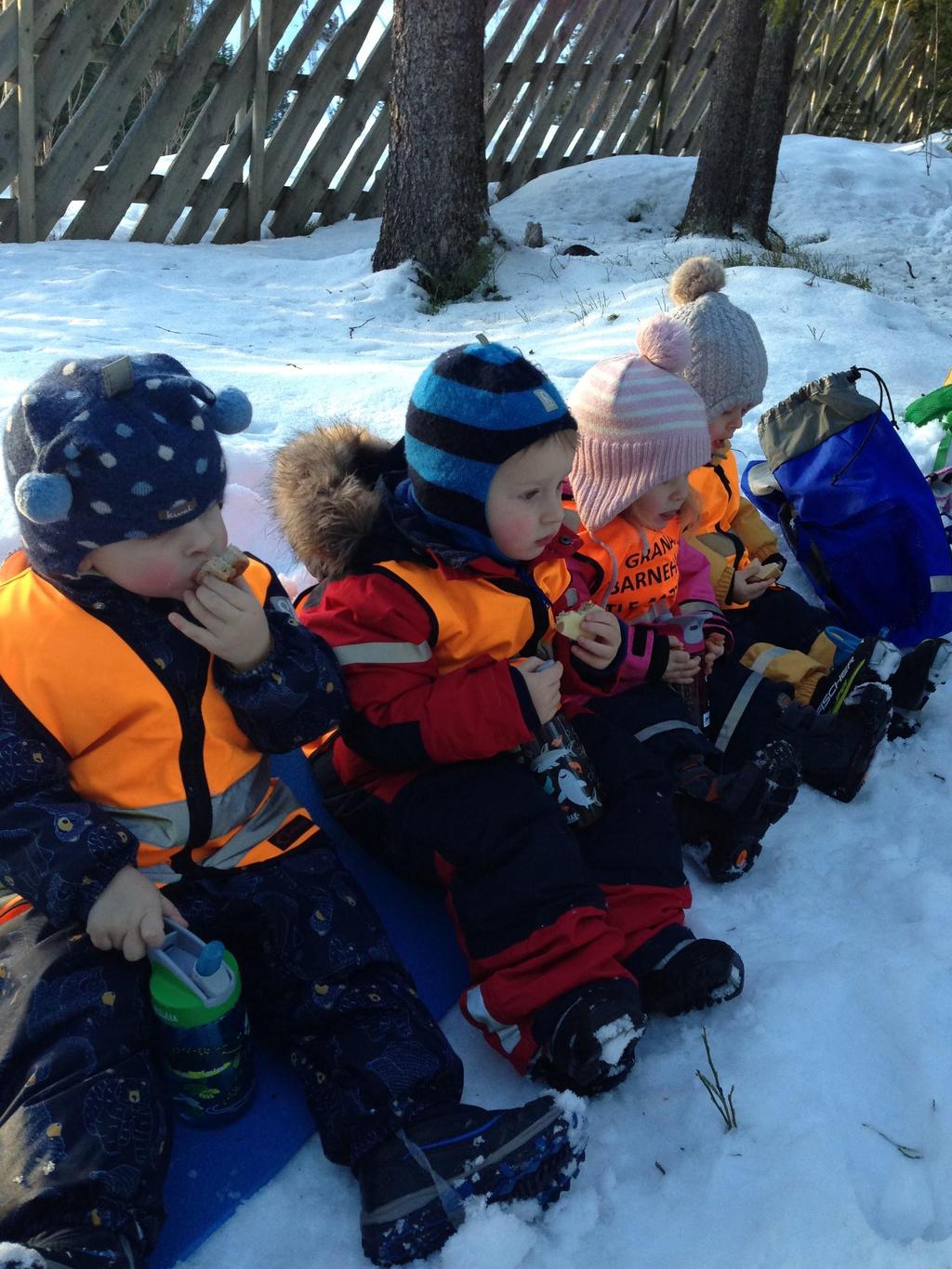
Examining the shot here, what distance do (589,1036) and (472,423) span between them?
1.17 meters

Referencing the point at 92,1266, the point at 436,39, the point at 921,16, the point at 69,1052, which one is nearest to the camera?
the point at 92,1266

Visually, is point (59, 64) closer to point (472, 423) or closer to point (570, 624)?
point (472, 423)

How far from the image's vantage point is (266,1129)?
1.80 meters

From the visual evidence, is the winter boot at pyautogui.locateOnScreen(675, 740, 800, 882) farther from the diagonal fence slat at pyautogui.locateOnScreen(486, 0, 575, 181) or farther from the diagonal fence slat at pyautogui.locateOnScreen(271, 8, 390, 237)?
the diagonal fence slat at pyautogui.locateOnScreen(486, 0, 575, 181)

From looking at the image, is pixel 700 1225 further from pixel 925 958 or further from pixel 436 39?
pixel 436 39

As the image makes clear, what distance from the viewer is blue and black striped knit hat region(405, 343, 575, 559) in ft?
6.97

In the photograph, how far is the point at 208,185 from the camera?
7.40 meters

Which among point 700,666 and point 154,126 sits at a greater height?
point 154,126

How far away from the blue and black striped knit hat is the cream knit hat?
1.10 metres

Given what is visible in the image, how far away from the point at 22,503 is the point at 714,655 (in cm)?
183

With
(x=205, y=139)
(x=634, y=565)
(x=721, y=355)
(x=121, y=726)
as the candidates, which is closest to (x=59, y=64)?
(x=205, y=139)

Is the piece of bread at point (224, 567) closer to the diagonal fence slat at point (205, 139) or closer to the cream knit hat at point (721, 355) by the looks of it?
the cream knit hat at point (721, 355)

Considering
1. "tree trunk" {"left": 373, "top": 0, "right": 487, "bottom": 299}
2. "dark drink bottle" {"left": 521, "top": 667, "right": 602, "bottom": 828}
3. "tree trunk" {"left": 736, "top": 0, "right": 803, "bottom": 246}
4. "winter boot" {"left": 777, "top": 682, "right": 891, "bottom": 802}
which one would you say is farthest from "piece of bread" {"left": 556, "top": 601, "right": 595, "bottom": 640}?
"tree trunk" {"left": 736, "top": 0, "right": 803, "bottom": 246}

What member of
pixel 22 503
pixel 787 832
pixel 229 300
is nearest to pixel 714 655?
pixel 787 832
